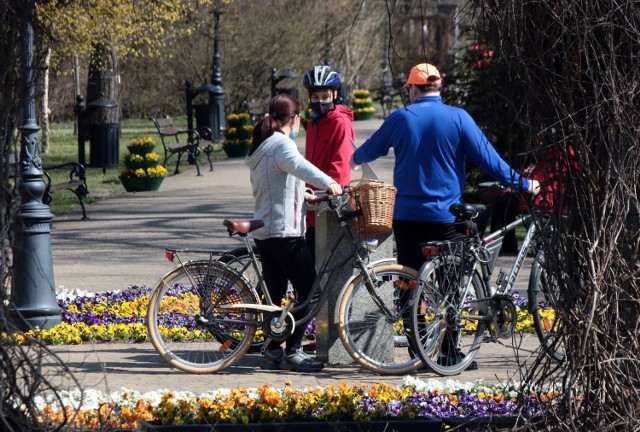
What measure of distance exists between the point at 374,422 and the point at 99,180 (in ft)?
53.5

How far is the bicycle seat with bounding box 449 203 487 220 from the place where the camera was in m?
7.34

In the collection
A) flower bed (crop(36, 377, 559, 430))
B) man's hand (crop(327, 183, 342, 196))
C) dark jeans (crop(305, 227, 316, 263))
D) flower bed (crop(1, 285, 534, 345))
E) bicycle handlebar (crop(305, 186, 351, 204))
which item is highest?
man's hand (crop(327, 183, 342, 196))

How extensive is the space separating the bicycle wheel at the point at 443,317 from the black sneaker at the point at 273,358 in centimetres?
82

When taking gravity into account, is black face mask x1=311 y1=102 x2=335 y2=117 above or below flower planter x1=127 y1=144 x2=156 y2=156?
above

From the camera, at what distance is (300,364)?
7.55m

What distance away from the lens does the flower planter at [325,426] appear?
5.86m

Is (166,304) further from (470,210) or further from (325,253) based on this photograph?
(470,210)

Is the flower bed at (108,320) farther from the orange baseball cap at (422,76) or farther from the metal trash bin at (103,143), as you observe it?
the metal trash bin at (103,143)

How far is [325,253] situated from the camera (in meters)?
7.83

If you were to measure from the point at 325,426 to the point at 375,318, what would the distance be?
1.79 metres

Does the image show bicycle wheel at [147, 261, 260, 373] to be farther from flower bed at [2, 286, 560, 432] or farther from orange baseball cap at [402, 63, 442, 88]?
orange baseball cap at [402, 63, 442, 88]

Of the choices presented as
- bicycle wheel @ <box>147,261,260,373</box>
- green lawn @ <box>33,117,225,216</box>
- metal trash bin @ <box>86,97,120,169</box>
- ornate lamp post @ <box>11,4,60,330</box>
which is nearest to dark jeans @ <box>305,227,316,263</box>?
bicycle wheel @ <box>147,261,260,373</box>

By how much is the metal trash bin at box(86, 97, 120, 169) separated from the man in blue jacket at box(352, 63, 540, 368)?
53.2 feet

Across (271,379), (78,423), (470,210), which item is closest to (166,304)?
(271,379)
